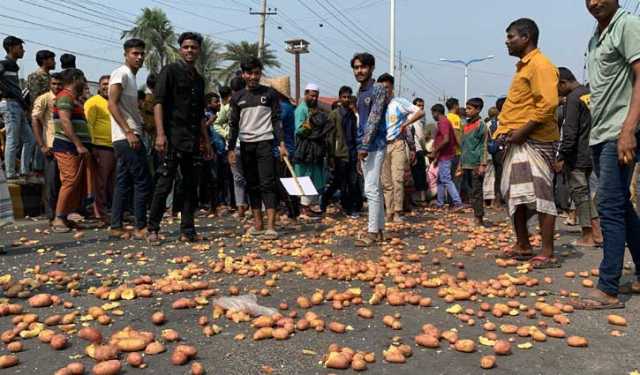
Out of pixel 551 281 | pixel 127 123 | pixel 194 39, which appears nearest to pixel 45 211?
pixel 127 123

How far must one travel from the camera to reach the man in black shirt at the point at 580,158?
5438mm

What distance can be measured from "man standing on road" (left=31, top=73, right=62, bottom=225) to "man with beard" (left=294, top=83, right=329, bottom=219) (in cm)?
343

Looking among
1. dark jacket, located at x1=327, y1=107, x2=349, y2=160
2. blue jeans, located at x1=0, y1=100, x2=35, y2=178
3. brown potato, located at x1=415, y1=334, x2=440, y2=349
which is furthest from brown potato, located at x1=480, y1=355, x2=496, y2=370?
blue jeans, located at x1=0, y1=100, x2=35, y2=178

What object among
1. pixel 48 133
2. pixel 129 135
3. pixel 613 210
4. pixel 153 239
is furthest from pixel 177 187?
pixel 613 210

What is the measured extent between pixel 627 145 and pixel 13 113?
8179 millimetres

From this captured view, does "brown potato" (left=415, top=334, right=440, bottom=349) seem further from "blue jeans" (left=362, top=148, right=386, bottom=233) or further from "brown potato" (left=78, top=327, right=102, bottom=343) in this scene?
"blue jeans" (left=362, top=148, right=386, bottom=233)

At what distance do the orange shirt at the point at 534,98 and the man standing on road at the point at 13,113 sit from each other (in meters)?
6.63

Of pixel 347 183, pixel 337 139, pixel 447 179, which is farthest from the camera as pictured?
pixel 447 179

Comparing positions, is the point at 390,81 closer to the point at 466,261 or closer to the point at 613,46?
the point at 466,261

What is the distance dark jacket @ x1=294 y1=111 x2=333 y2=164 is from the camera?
796 cm

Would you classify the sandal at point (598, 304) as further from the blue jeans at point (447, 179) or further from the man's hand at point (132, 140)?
the blue jeans at point (447, 179)

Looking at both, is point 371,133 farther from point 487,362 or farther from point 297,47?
point 297,47

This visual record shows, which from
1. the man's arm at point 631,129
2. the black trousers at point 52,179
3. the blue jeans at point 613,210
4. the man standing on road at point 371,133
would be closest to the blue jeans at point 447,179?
the man standing on road at point 371,133

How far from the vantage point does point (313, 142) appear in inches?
316
